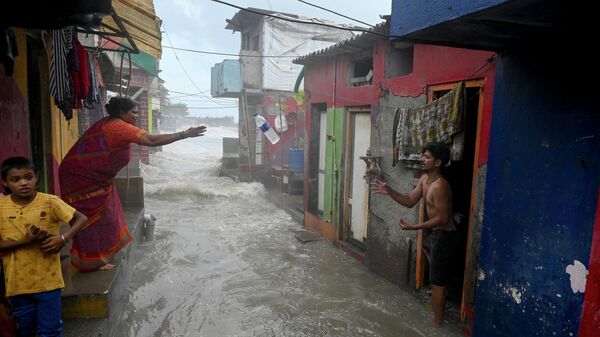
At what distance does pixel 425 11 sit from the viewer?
2730mm

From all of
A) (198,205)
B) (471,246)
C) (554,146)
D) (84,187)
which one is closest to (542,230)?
(554,146)

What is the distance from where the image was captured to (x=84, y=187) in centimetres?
375

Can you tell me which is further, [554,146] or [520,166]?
[520,166]

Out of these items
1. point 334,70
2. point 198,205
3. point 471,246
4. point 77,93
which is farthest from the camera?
point 198,205

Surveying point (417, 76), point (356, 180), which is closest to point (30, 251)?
point (417, 76)

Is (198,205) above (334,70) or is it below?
below

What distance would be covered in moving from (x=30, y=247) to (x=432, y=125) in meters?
4.01

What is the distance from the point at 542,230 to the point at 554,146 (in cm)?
65

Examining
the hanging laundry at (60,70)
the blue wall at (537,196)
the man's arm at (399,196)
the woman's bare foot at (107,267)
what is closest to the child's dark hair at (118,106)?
the hanging laundry at (60,70)

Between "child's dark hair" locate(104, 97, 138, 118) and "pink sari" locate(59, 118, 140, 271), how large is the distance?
0.31 feet

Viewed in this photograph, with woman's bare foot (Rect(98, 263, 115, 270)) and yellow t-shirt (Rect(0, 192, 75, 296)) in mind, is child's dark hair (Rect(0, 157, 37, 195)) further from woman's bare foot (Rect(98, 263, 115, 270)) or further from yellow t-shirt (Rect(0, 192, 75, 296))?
woman's bare foot (Rect(98, 263, 115, 270))

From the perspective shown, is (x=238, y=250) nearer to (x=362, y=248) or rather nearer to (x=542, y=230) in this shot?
(x=362, y=248)

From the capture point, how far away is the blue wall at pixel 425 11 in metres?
2.29

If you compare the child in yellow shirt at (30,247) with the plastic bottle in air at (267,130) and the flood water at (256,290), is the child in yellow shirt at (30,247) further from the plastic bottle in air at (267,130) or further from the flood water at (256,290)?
A: the plastic bottle in air at (267,130)
